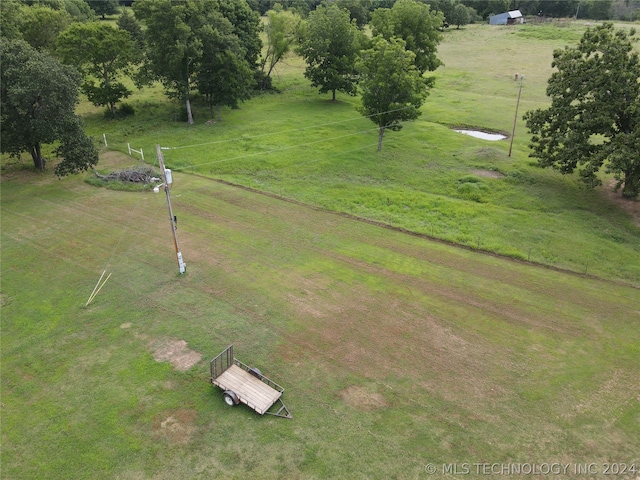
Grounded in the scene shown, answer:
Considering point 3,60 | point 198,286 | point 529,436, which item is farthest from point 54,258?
point 529,436

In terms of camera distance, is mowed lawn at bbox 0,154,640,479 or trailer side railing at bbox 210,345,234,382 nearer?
mowed lawn at bbox 0,154,640,479

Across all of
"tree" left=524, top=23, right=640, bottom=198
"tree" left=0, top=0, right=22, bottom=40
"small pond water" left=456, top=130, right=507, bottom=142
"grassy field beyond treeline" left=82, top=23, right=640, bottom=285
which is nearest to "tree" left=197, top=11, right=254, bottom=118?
"grassy field beyond treeline" left=82, top=23, right=640, bottom=285

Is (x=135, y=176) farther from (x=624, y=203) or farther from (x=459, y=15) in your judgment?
(x=459, y=15)

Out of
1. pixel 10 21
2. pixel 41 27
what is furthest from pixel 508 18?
pixel 10 21

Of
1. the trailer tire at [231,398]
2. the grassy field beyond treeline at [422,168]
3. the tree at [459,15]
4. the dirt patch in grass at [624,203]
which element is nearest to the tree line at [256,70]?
the dirt patch in grass at [624,203]

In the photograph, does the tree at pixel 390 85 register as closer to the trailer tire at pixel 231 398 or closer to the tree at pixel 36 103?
the tree at pixel 36 103

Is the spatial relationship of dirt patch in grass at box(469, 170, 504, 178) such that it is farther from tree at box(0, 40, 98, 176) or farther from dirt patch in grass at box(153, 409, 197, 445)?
tree at box(0, 40, 98, 176)
